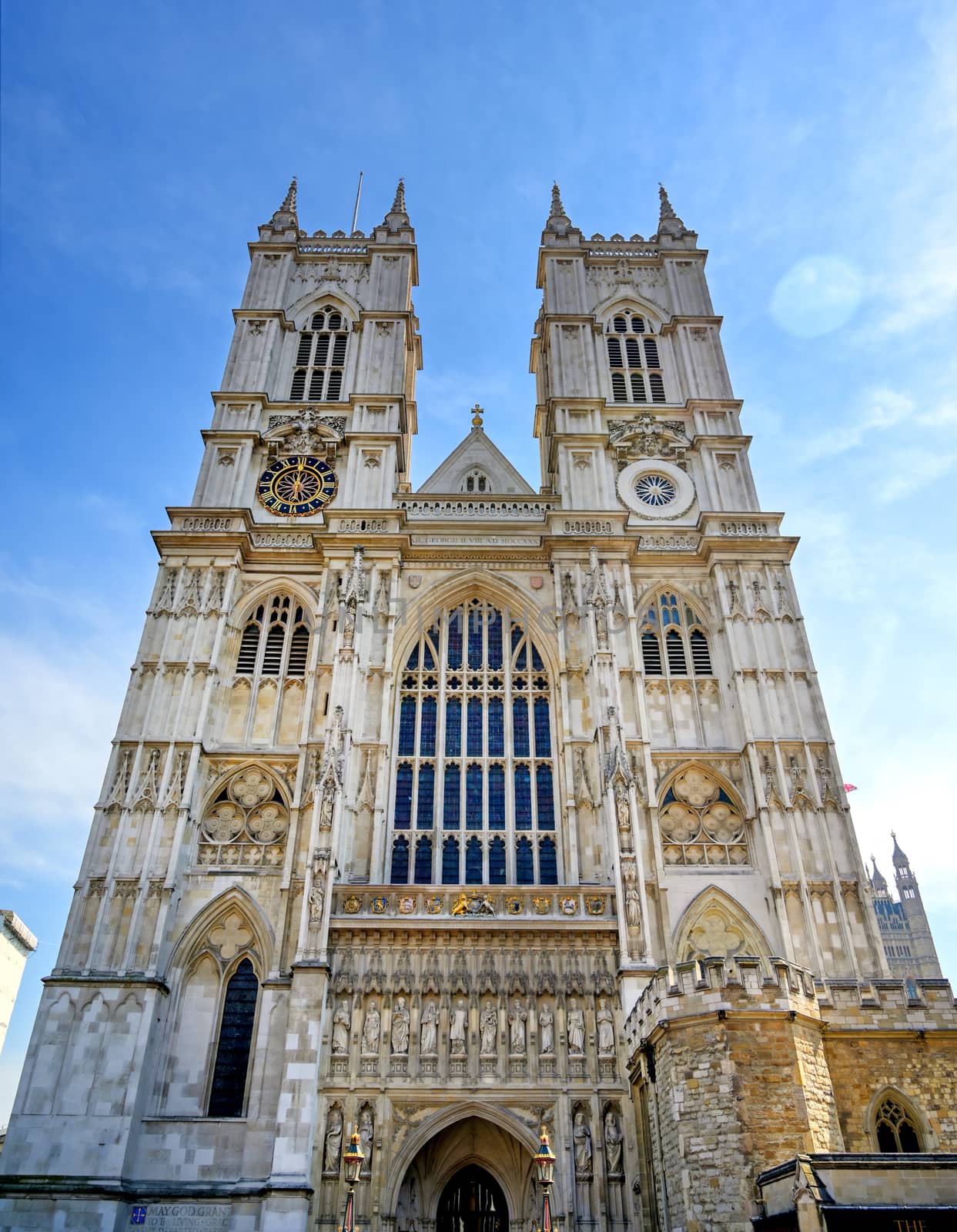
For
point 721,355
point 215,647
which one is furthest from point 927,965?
point 215,647

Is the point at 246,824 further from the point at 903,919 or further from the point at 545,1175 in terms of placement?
the point at 903,919

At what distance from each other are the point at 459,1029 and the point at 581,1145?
3090 millimetres

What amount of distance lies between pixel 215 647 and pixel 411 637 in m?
5.08

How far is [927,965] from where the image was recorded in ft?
183

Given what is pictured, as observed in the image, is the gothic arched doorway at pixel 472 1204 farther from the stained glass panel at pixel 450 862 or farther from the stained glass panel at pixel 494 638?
the stained glass panel at pixel 494 638

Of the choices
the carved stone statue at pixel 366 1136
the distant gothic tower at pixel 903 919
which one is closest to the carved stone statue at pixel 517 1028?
the carved stone statue at pixel 366 1136

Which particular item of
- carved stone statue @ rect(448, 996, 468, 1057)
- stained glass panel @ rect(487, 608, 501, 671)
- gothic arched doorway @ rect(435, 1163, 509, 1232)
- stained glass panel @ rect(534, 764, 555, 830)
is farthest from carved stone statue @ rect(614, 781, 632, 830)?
gothic arched doorway @ rect(435, 1163, 509, 1232)

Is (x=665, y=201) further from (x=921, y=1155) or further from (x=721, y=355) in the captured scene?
(x=921, y=1155)

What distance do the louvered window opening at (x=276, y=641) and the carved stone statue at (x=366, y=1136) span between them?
10.9 metres

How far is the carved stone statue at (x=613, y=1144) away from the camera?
18375 millimetres

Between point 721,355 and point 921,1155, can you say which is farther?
point 721,355

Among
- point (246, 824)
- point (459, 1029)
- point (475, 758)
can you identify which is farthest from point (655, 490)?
point (459, 1029)

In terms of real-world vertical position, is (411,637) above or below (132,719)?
above

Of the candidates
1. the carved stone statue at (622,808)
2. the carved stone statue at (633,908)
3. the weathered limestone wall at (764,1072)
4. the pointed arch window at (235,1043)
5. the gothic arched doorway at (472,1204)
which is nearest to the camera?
the weathered limestone wall at (764,1072)
